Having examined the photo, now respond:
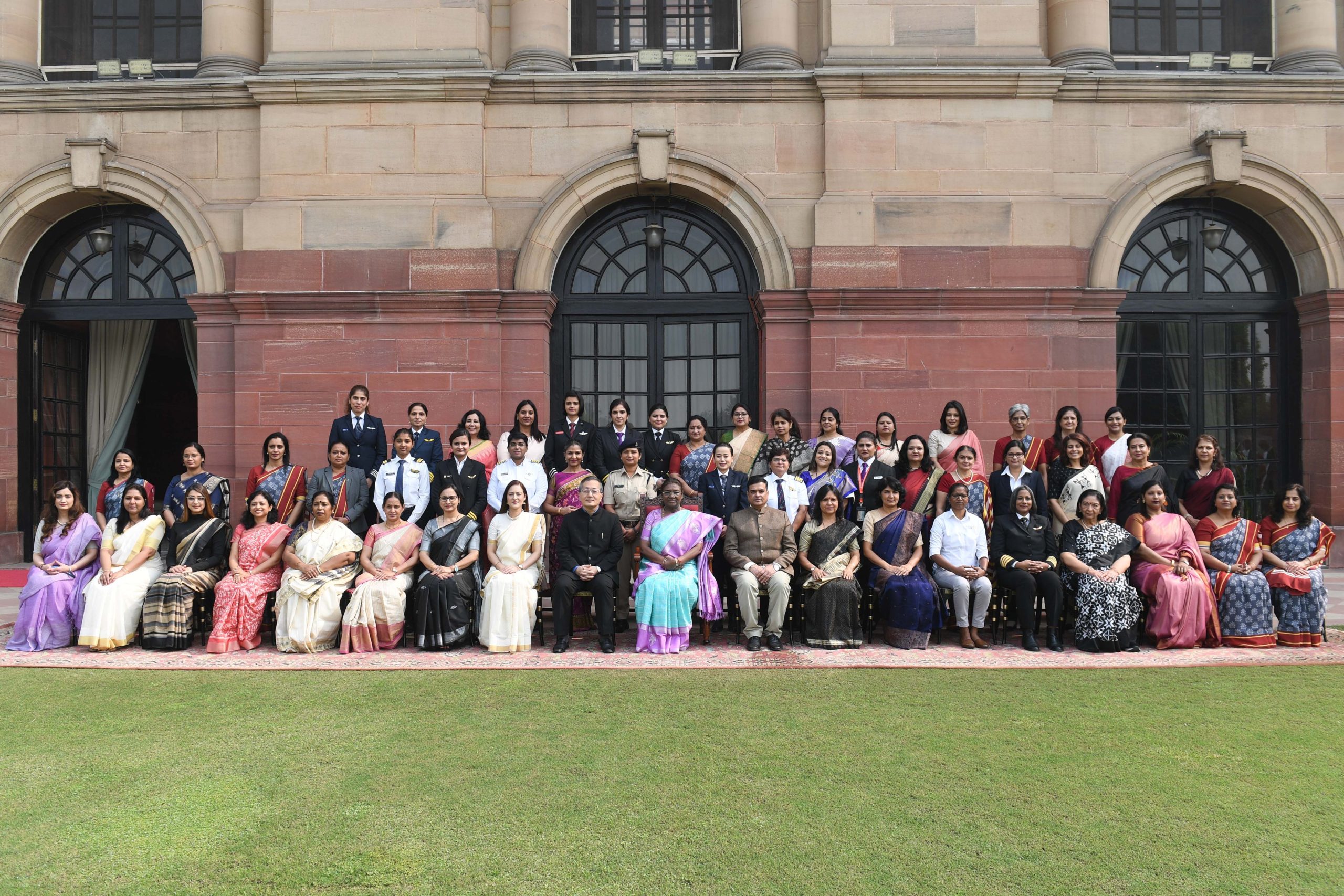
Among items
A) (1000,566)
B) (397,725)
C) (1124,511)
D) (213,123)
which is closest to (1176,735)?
(1000,566)

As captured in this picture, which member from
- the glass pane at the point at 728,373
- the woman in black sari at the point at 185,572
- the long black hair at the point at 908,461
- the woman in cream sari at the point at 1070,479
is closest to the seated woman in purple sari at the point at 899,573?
the long black hair at the point at 908,461

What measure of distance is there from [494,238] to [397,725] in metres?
6.87

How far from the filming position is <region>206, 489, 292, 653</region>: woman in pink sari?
24.3ft

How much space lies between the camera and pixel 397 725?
5199 mm

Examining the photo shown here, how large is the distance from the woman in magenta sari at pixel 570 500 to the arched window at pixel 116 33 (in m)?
7.84

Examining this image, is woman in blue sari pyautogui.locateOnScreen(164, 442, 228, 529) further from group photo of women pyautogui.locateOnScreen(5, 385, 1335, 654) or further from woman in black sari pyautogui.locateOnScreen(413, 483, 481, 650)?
woman in black sari pyautogui.locateOnScreen(413, 483, 481, 650)

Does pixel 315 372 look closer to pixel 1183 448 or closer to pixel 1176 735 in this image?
pixel 1176 735

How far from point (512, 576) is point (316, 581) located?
1.48 metres

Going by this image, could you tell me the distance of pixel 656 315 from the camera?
37.6ft

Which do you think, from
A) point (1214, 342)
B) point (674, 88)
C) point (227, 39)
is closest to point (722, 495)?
point (674, 88)

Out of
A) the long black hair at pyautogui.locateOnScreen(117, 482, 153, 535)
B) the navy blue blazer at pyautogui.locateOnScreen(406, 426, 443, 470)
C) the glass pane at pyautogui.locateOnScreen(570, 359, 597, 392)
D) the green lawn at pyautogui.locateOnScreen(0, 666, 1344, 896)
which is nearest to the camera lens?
the green lawn at pyautogui.locateOnScreen(0, 666, 1344, 896)

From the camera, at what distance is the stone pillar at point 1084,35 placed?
443 inches

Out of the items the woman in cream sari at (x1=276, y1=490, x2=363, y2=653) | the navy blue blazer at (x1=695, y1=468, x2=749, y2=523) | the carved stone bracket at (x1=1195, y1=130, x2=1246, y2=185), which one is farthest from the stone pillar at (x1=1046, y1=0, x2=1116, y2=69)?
the woman in cream sari at (x1=276, y1=490, x2=363, y2=653)

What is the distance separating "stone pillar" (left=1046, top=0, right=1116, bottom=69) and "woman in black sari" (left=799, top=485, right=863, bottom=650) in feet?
22.3
